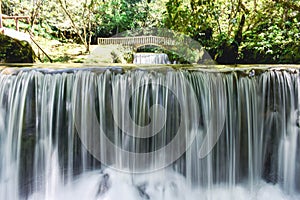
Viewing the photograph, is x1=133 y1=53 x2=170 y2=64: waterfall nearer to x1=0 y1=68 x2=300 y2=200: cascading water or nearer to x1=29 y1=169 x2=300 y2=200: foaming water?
x1=0 y1=68 x2=300 y2=200: cascading water

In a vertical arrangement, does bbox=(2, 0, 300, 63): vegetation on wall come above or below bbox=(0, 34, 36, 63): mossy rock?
above

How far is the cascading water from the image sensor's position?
Answer: 343cm

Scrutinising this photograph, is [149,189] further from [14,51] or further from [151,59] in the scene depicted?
[151,59]

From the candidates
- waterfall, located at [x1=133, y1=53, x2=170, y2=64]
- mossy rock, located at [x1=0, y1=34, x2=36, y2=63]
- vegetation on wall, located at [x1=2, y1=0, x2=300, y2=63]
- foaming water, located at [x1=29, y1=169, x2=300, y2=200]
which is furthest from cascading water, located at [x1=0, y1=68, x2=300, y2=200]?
waterfall, located at [x1=133, y1=53, x2=170, y2=64]

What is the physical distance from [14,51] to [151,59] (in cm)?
461

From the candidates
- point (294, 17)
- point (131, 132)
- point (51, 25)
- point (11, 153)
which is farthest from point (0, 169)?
point (51, 25)

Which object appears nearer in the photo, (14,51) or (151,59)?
(14,51)

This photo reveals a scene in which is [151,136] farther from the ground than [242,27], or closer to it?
closer to it

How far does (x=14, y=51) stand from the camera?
581cm

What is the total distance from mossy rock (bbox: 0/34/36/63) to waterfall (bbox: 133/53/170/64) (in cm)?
397

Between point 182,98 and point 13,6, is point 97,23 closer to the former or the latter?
point 13,6

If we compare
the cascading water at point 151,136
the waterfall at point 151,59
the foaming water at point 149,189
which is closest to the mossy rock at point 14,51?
the cascading water at point 151,136

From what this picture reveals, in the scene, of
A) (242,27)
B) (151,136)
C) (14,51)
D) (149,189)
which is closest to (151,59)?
(242,27)

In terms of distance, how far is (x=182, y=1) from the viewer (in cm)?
666
